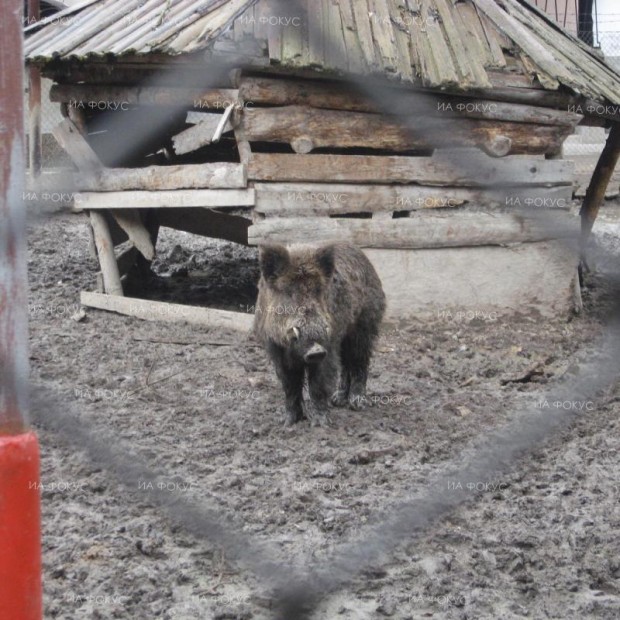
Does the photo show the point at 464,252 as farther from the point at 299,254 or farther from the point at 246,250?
the point at 246,250

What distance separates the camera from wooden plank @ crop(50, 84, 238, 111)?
8.36 metres

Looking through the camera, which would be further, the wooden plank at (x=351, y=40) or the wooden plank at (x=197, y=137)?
the wooden plank at (x=197, y=137)

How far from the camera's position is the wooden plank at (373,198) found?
8.58m

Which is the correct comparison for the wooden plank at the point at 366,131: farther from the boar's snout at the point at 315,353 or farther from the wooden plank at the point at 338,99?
the boar's snout at the point at 315,353

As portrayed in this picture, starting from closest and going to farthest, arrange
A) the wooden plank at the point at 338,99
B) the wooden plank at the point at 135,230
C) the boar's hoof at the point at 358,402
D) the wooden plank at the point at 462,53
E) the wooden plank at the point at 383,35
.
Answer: the boar's hoof at the point at 358,402 → the wooden plank at the point at 383,35 → the wooden plank at the point at 462,53 → the wooden plank at the point at 338,99 → the wooden plank at the point at 135,230

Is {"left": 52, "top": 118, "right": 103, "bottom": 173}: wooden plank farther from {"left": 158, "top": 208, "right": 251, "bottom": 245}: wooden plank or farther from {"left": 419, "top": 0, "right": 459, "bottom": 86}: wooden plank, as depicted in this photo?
{"left": 419, "top": 0, "right": 459, "bottom": 86}: wooden plank

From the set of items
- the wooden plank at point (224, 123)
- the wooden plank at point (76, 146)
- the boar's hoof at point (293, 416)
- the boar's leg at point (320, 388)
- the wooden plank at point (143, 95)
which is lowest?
the boar's hoof at point (293, 416)

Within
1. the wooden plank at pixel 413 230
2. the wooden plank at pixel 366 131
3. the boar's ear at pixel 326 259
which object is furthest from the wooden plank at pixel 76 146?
the boar's ear at pixel 326 259

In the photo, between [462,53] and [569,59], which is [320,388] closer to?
[462,53]

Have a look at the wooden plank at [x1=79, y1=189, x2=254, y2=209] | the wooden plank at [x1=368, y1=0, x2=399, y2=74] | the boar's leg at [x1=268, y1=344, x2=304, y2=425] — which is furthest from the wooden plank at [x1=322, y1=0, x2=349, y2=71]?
the boar's leg at [x1=268, y1=344, x2=304, y2=425]

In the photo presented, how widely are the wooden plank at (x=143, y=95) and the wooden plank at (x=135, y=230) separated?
106 cm

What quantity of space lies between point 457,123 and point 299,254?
293 centimetres

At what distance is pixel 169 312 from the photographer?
898cm

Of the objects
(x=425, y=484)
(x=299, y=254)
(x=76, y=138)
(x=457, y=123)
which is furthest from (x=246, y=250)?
(x=425, y=484)
